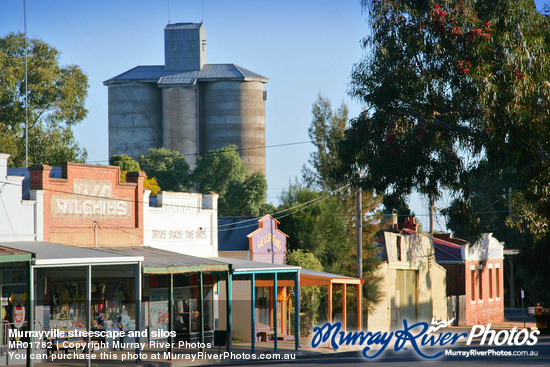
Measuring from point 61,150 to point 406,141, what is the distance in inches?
1338

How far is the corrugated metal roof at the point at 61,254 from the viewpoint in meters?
22.5

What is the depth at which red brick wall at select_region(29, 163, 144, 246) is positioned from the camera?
26.5 m

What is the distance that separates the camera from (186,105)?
91500 mm

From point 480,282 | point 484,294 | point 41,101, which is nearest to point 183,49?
point 41,101

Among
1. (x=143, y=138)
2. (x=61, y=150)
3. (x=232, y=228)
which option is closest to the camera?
(x=232, y=228)

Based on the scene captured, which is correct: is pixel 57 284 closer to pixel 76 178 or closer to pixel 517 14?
pixel 76 178

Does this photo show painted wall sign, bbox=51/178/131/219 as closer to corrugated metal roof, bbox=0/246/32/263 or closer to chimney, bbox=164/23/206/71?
corrugated metal roof, bbox=0/246/32/263

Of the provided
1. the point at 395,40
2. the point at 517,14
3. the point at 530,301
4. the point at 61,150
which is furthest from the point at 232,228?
the point at 530,301

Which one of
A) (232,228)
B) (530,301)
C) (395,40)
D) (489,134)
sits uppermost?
(395,40)

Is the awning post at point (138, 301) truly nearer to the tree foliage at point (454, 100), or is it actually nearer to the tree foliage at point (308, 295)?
the tree foliage at point (454, 100)

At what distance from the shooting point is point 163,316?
102 ft

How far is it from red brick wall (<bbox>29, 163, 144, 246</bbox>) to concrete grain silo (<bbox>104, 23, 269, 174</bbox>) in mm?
61402

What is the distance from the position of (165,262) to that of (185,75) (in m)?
66.8

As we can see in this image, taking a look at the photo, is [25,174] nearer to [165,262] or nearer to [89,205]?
[89,205]
